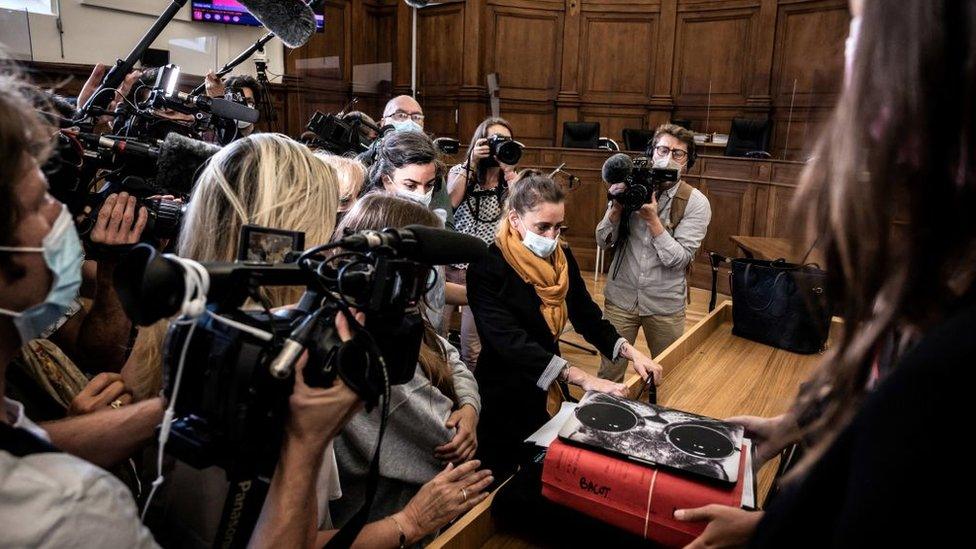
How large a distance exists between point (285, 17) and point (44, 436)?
5.42 ft

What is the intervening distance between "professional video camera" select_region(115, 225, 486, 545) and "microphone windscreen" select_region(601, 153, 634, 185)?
1.71m

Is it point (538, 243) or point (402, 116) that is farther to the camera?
point (402, 116)

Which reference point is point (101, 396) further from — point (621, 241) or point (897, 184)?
point (621, 241)

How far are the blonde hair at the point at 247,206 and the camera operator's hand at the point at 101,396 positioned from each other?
0.09 ft

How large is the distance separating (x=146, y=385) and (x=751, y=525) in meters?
0.98

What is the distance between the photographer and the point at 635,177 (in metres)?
2.37

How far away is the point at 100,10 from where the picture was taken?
18.6ft

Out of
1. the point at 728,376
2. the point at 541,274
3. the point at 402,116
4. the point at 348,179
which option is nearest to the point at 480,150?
the point at 402,116

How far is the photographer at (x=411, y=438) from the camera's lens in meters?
1.11

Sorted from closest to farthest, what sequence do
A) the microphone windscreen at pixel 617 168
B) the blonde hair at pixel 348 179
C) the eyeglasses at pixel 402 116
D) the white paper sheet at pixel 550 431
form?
the white paper sheet at pixel 550 431
the blonde hair at pixel 348 179
the microphone windscreen at pixel 617 168
the eyeglasses at pixel 402 116

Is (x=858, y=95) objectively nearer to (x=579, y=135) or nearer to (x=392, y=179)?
(x=392, y=179)

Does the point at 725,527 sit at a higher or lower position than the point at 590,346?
higher

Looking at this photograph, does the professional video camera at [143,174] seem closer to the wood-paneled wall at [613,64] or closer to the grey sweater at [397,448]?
the grey sweater at [397,448]

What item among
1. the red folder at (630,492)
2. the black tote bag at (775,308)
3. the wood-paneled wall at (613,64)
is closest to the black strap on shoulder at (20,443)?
the red folder at (630,492)
